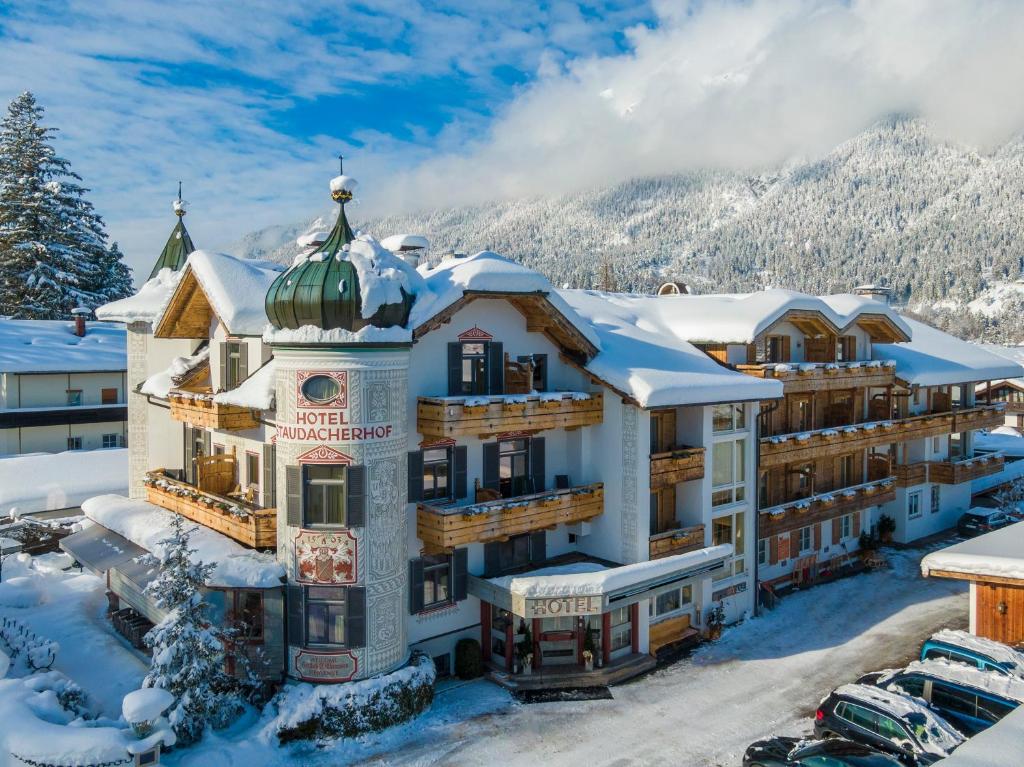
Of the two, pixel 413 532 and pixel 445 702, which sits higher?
pixel 413 532

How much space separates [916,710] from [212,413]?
69.2 ft

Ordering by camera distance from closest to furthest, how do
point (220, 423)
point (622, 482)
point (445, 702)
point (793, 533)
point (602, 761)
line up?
point (602, 761), point (445, 702), point (220, 423), point (622, 482), point (793, 533)

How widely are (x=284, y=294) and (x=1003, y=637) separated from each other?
22400mm

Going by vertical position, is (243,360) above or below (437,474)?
above

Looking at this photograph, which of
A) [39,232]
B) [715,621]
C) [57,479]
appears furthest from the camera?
[39,232]

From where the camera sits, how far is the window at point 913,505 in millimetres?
41250

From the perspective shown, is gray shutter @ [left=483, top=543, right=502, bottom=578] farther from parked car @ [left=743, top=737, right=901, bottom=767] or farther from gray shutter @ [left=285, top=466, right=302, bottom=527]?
parked car @ [left=743, top=737, right=901, bottom=767]

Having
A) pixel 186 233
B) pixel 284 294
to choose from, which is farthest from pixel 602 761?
pixel 186 233

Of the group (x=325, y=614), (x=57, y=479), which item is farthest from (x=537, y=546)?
(x=57, y=479)

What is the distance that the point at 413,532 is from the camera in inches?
961

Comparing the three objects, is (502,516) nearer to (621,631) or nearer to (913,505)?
(621,631)

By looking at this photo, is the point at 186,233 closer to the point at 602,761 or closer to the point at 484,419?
the point at 484,419

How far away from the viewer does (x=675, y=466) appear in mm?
27672

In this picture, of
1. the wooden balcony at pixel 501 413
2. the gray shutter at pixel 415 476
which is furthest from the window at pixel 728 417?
the gray shutter at pixel 415 476
